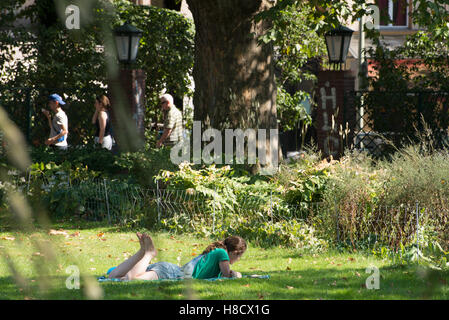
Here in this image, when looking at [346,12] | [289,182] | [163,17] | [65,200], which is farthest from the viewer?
[163,17]

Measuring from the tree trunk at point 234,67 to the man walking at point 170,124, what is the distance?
51 cm

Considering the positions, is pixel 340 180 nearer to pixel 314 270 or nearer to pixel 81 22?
pixel 314 270

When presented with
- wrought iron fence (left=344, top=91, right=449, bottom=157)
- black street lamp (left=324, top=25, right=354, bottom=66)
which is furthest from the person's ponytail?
wrought iron fence (left=344, top=91, right=449, bottom=157)

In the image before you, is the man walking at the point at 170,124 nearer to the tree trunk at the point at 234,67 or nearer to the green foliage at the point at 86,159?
the tree trunk at the point at 234,67

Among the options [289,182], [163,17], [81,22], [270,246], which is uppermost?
[163,17]

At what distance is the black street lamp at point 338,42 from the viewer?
42.4ft

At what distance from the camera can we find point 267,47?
1139 centimetres

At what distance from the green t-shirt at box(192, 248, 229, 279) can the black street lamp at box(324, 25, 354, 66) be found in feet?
25.1

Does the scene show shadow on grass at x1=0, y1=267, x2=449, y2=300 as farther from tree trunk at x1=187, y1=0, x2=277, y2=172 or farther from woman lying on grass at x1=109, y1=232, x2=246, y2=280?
tree trunk at x1=187, y1=0, x2=277, y2=172

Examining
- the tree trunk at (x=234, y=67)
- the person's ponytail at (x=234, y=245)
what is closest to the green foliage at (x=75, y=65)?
the tree trunk at (x=234, y=67)

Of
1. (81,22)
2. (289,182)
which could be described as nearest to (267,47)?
(289,182)

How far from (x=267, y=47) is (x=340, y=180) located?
3906mm

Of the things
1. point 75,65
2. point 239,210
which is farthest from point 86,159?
point 75,65

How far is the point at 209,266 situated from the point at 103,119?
541 cm
